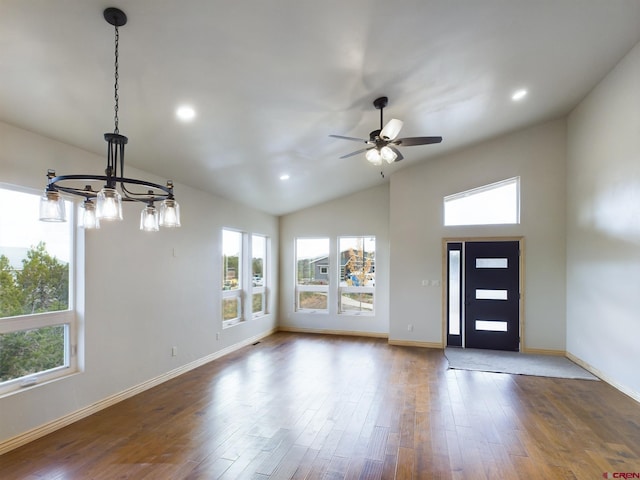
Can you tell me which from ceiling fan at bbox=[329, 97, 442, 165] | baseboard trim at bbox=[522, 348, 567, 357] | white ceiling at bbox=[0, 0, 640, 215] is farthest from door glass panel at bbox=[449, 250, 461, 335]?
ceiling fan at bbox=[329, 97, 442, 165]

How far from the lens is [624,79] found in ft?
13.6

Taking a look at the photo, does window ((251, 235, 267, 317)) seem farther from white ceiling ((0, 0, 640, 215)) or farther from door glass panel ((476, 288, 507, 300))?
door glass panel ((476, 288, 507, 300))

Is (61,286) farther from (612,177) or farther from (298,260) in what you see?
(612,177)

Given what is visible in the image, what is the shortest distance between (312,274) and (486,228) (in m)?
3.57

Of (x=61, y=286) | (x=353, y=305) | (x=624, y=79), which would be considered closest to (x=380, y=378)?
(x=353, y=305)

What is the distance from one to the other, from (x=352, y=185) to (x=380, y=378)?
356cm

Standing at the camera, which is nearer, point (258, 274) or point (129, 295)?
point (129, 295)

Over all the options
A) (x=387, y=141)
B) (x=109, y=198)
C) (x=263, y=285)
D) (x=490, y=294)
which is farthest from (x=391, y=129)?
(x=263, y=285)

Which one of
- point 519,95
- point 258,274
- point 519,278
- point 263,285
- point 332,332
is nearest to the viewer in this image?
point 519,95

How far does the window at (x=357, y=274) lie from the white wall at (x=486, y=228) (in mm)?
775

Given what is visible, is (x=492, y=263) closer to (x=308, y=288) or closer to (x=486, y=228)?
(x=486, y=228)

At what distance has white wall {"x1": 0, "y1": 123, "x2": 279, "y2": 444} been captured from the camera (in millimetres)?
2918

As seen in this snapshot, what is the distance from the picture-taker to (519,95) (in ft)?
14.5

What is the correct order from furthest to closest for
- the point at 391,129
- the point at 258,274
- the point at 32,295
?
the point at 258,274 → the point at 391,129 → the point at 32,295
